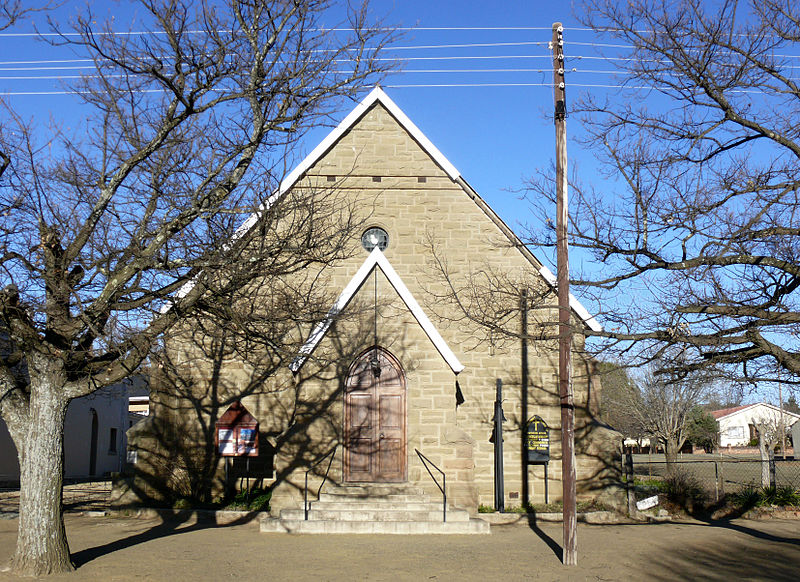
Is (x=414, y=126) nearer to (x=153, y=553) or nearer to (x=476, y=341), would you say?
(x=476, y=341)

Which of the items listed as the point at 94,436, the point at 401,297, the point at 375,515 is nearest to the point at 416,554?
the point at 375,515

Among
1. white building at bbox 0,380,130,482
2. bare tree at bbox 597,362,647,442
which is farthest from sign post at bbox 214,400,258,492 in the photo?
white building at bbox 0,380,130,482

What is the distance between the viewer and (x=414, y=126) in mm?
20297

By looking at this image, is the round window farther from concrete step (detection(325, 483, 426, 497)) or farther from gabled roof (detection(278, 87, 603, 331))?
concrete step (detection(325, 483, 426, 497))

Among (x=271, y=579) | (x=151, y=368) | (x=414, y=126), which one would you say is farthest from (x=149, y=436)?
(x=414, y=126)

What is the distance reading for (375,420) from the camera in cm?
1612

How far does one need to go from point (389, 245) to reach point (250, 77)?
9275mm

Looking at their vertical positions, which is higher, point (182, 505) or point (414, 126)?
point (414, 126)

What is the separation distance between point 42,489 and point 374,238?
1139 centimetres

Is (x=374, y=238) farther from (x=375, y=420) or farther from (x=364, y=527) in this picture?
(x=364, y=527)

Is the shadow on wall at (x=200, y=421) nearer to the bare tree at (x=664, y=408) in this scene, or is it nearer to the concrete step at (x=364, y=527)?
the concrete step at (x=364, y=527)

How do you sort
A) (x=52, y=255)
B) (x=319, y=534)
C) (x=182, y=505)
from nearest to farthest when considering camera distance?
(x=52, y=255) → (x=319, y=534) → (x=182, y=505)

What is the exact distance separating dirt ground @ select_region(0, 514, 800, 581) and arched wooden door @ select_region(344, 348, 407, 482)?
7.08 feet

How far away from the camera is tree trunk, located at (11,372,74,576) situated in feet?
32.7
